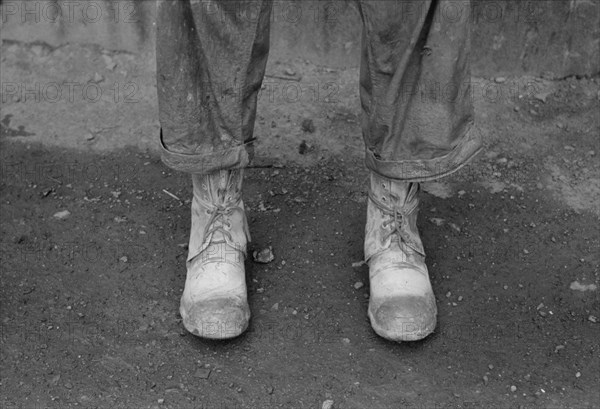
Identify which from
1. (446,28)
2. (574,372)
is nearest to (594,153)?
(574,372)

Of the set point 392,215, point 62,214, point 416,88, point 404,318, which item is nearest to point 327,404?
point 404,318

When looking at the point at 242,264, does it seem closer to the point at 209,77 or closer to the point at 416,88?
the point at 209,77

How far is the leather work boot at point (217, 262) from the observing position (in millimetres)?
1843

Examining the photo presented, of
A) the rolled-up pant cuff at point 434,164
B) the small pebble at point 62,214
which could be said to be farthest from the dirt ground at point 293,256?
the rolled-up pant cuff at point 434,164

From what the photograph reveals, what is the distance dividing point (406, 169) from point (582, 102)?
1.15m

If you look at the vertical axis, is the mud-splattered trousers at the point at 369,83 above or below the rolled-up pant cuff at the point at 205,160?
above

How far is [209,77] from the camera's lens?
1.72 meters

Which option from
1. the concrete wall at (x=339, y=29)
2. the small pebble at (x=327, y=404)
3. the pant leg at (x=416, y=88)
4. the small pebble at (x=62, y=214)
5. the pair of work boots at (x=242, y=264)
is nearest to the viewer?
the pant leg at (x=416, y=88)

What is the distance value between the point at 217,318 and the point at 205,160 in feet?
1.16

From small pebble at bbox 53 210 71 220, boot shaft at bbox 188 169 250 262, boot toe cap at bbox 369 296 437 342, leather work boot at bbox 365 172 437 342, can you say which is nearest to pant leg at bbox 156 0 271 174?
boot shaft at bbox 188 169 250 262

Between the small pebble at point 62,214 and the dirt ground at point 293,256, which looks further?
the small pebble at point 62,214

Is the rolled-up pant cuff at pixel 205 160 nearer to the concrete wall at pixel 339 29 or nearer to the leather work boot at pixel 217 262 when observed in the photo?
the leather work boot at pixel 217 262

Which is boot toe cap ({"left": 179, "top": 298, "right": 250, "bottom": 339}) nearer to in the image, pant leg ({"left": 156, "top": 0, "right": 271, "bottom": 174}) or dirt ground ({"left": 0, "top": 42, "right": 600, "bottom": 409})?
dirt ground ({"left": 0, "top": 42, "right": 600, "bottom": 409})

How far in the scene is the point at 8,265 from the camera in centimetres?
212
